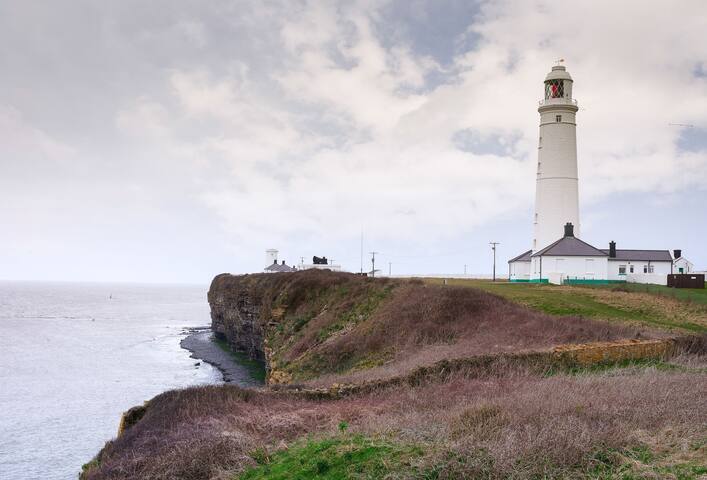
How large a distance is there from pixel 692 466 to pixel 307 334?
31.8 m

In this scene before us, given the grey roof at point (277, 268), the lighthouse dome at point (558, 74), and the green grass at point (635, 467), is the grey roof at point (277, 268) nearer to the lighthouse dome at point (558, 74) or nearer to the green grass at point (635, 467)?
the lighthouse dome at point (558, 74)

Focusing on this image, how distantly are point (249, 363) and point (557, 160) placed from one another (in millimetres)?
34955

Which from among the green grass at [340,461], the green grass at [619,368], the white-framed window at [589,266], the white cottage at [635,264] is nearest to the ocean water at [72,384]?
the green grass at [340,461]

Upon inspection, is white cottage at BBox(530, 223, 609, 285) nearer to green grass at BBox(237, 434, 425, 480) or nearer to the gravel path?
the gravel path

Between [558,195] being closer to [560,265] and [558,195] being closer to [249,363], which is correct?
[560,265]

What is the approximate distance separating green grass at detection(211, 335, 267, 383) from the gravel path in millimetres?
283

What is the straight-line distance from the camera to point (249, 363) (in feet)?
191

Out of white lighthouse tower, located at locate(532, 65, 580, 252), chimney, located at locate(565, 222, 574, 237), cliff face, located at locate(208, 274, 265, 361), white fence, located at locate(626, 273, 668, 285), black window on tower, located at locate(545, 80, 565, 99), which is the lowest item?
cliff face, located at locate(208, 274, 265, 361)

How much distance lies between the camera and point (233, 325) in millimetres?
71062

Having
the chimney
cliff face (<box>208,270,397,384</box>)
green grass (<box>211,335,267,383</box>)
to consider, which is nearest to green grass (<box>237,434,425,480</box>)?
cliff face (<box>208,270,397,384</box>)

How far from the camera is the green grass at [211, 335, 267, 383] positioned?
50.9m

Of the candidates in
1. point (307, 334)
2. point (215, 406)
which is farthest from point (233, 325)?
point (215, 406)

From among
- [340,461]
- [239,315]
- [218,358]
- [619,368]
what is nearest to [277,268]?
[239,315]

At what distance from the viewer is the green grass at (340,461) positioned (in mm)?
9469
